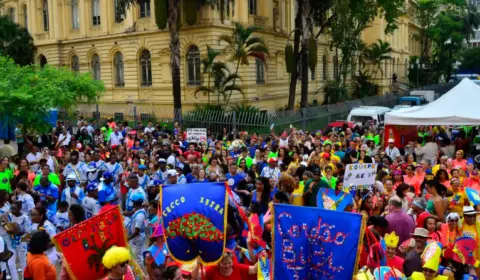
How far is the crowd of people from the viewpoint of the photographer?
546 cm

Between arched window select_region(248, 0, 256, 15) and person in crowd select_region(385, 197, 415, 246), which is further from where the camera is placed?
arched window select_region(248, 0, 256, 15)

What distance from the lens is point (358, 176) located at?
8875mm

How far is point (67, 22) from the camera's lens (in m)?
33.9

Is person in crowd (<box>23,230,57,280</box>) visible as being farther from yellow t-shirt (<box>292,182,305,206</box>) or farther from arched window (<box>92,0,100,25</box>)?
arched window (<box>92,0,100,25</box>)

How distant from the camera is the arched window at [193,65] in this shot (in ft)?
90.9

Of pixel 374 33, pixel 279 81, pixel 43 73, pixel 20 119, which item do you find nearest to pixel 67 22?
pixel 279 81

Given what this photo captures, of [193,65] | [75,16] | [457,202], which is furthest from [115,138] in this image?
[75,16]

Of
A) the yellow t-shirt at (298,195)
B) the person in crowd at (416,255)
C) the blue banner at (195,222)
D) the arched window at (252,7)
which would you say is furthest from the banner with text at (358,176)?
the arched window at (252,7)

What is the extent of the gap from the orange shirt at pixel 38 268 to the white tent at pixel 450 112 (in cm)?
1047

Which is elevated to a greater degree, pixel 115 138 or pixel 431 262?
pixel 115 138

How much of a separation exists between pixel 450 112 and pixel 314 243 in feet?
31.9

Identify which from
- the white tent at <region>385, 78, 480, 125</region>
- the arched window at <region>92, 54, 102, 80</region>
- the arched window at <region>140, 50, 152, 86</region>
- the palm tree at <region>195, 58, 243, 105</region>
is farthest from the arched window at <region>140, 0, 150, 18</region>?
the white tent at <region>385, 78, 480, 125</region>

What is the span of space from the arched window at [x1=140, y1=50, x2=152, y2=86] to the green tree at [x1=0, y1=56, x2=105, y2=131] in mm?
11315

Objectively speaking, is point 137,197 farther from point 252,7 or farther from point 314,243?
point 252,7
